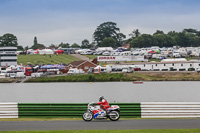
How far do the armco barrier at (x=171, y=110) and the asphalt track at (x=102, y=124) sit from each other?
1.11 metres

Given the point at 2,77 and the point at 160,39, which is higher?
the point at 160,39

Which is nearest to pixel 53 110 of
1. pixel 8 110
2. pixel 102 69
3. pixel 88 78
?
pixel 8 110

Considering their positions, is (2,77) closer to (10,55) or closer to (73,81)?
(73,81)

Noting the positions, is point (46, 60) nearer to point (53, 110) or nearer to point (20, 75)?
point (20, 75)

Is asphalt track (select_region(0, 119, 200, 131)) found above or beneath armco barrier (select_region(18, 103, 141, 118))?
beneath

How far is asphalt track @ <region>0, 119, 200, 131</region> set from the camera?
21.4m

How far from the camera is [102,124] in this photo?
2261 cm

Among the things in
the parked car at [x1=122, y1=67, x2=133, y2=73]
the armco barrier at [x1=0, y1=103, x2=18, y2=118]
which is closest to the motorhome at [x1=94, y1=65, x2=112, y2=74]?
the parked car at [x1=122, y1=67, x2=133, y2=73]

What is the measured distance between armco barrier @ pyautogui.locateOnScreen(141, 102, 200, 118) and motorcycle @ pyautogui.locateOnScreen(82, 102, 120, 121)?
2226 millimetres

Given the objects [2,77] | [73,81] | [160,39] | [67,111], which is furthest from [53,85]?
[160,39]

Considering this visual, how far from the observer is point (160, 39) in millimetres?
194375

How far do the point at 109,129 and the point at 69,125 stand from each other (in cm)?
276

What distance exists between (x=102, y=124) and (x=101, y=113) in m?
1.38

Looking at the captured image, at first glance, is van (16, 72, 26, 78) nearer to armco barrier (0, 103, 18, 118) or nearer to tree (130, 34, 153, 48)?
armco barrier (0, 103, 18, 118)
